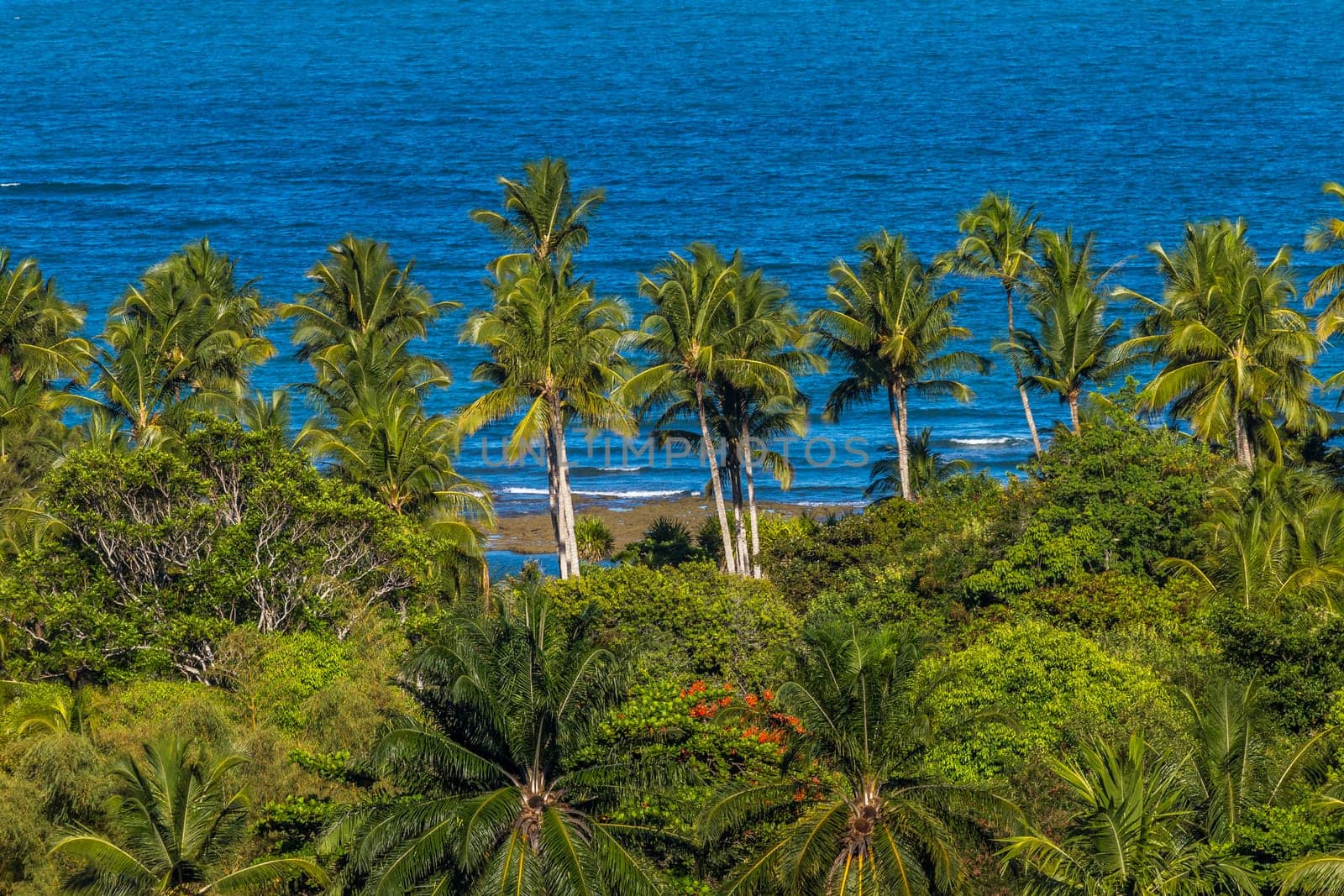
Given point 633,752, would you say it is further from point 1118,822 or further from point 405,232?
point 405,232

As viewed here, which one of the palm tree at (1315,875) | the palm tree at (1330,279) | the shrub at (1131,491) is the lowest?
the palm tree at (1315,875)

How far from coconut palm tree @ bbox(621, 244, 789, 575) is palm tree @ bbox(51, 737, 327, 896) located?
2571 centimetres

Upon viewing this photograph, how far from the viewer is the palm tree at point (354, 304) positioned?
189ft

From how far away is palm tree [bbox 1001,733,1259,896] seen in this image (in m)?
22.8

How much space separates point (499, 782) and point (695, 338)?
26.8 m

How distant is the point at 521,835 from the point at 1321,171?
155401 millimetres

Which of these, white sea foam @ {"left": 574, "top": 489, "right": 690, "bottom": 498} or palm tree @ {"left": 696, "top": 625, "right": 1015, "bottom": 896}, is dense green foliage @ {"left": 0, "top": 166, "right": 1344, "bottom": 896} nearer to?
palm tree @ {"left": 696, "top": 625, "right": 1015, "bottom": 896}

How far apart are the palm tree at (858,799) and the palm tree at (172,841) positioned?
7203 mm

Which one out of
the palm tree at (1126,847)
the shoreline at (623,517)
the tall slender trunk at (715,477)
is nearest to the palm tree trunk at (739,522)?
the tall slender trunk at (715,477)

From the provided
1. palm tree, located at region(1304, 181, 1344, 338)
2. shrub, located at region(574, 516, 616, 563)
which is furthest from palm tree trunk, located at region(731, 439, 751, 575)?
palm tree, located at region(1304, 181, 1344, 338)

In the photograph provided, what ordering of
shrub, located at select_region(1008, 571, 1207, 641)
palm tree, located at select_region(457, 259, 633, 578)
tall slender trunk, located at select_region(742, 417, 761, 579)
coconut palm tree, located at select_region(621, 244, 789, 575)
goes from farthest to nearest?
tall slender trunk, located at select_region(742, 417, 761, 579)
coconut palm tree, located at select_region(621, 244, 789, 575)
palm tree, located at select_region(457, 259, 633, 578)
shrub, located at select_region(1008, 571, 1207, 641)

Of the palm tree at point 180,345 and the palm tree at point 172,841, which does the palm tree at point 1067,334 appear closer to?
the palm tree at point 180,345

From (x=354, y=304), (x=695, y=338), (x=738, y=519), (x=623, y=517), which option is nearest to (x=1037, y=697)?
(x=695, y=338)

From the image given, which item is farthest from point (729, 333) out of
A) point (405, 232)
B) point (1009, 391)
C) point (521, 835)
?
point (405, 232)
